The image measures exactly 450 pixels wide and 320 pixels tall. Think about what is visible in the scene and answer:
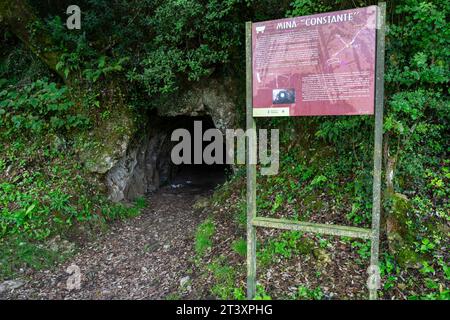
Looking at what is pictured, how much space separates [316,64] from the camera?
350 cm

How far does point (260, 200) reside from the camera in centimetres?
604

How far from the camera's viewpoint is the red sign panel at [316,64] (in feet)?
10.8

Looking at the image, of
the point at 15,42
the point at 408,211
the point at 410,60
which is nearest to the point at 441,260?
the point at 408,211

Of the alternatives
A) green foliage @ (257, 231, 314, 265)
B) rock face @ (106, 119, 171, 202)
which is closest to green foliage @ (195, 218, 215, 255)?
green foliage @ (257, 231, 314, 265)

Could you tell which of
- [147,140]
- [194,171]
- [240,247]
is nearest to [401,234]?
[240,247]

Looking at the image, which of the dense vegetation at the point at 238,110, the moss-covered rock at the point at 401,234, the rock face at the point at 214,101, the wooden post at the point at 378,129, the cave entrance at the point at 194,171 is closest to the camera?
the wooden post at the point at 378,129

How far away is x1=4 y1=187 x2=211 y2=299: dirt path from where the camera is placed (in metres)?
4.88

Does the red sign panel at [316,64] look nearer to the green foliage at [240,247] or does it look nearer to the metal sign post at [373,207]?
the metal sign post at [373,207]

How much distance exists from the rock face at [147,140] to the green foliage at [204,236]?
2.47 m

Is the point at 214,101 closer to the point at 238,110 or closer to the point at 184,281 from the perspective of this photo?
the point at 238,110

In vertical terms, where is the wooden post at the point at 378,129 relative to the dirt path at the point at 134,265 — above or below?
above

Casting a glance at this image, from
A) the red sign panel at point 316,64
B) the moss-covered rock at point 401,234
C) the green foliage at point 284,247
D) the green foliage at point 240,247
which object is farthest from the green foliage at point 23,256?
the moss-covered rock at point 401,234

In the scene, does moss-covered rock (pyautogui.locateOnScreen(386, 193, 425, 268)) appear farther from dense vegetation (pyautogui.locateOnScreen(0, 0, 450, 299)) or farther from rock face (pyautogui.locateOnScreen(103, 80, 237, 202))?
rock face (pyautogui.locateOnScreen(103, 80, 237, 202))

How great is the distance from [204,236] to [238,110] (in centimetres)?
325
